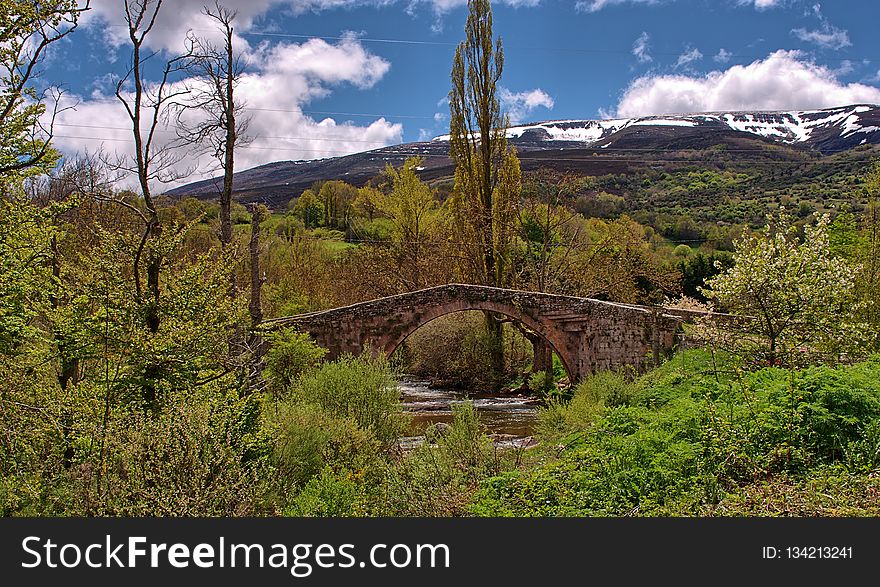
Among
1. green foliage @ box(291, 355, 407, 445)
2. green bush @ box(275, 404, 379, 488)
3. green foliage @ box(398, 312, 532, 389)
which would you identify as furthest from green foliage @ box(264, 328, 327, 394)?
green foliage @ box(398, 312, 532, 389)

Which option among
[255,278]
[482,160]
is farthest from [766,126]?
[255,278]

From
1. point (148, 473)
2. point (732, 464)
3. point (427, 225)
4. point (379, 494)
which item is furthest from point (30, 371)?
point (427, 225)

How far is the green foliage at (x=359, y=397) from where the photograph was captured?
11.5 metres

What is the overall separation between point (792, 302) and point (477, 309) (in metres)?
9.44

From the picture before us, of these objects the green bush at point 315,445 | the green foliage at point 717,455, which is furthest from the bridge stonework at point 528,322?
the green foliage at point 717,455

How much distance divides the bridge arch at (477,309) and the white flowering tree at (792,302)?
806 centimetres

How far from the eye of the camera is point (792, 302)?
32.7 ft

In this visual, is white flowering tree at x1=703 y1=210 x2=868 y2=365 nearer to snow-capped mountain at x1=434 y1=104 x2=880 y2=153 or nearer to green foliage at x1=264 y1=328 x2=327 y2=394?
green foliage at x1=264 y1=328 x2=327 y2=394

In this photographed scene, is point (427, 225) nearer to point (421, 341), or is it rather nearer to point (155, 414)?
point (421, 341)

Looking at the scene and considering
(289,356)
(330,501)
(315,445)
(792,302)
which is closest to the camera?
(330,501)

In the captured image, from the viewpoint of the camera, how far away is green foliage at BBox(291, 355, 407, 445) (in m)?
11.5

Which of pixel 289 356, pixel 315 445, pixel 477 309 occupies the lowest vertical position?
pixel 315 445

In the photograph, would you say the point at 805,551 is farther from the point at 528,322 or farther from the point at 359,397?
the point at 528,322

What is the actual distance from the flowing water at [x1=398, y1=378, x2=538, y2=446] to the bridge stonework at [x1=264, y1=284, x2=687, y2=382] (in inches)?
76.7
